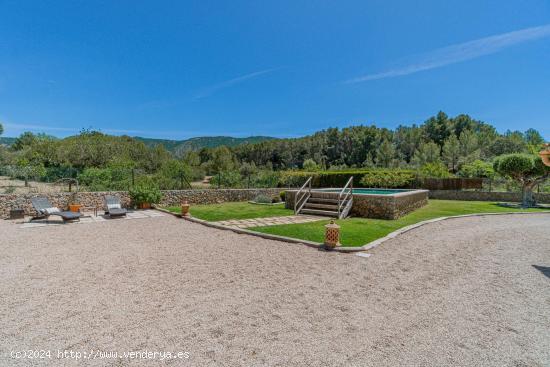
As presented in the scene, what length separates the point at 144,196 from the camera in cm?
1323

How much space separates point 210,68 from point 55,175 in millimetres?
14484

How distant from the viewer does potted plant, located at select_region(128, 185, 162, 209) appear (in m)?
13.1

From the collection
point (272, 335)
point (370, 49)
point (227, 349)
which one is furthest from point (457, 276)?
point (370, 49)

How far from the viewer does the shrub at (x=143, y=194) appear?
13.1 m

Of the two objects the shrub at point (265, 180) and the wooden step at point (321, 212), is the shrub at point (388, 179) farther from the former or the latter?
the wooden step at point (321, 212)

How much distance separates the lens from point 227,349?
2.63m

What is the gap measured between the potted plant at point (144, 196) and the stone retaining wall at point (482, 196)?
20.0m

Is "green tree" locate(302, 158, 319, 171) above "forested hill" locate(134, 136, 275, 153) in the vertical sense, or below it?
below

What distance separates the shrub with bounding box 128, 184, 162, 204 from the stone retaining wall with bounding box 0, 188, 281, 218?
1.62ft

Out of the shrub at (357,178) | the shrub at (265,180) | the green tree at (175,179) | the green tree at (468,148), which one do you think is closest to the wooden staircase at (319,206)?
the shrub at (265,180)

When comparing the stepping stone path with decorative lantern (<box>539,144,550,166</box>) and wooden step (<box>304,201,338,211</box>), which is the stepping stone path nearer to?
wooden step (<box>304,201,338,211</box>)

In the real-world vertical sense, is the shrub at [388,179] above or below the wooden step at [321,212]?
above

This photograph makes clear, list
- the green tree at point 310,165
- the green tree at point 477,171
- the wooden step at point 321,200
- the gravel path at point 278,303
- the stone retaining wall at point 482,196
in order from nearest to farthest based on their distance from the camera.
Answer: the gravel path at point 278,303, the wooden step at point 321,200, the stone retaining wall at point 482,196, the green tree at point 477,171, the green tree at point 310,165

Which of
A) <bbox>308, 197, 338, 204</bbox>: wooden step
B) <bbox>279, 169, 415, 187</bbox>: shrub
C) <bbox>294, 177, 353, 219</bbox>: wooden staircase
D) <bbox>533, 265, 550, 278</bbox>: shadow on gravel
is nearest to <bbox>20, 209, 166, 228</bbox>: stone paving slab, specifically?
<bbox>294, 177, 353, 219</bbox>: wooden staircase
